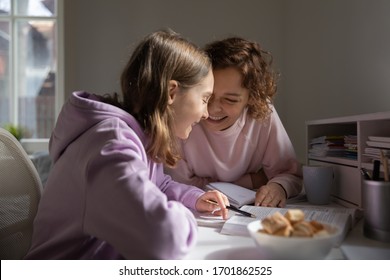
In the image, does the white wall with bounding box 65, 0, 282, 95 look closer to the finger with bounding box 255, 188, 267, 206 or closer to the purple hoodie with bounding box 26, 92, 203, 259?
the finger with bounding box 255, 188, 267, 206

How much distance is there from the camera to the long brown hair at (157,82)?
83 centimetres

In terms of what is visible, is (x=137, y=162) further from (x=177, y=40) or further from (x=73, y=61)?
(x=73, y=61)

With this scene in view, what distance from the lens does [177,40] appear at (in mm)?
926

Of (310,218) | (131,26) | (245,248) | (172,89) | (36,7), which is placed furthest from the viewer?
(36,7)

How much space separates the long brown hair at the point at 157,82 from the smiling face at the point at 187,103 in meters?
0.02

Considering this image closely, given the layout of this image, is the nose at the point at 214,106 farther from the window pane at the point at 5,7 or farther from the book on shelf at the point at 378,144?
the window pane at the point at 5,7

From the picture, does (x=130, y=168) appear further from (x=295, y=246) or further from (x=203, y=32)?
(x=203, y=32)

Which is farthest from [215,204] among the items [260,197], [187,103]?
[187,103]

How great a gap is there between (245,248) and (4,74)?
8.04ft

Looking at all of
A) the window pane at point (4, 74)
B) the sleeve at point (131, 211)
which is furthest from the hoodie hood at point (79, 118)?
the window pane at point (4, 74)

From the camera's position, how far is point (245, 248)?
65 centimetres

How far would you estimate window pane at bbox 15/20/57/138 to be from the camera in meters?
2.57

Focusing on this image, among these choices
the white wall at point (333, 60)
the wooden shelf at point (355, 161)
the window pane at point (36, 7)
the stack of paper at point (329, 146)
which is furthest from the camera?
the window pane at point (36, 7)
